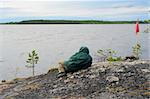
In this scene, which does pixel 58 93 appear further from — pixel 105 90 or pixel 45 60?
pixel 45 60

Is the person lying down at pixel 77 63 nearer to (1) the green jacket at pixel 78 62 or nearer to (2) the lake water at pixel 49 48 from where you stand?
(1) the green jacket at pixel 78 62

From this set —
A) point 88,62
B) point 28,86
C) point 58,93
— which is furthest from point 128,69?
point 28,86

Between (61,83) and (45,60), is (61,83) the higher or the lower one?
the higher one

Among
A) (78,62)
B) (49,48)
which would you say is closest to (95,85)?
(78,62)

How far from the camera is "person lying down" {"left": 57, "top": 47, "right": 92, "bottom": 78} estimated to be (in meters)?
11.3

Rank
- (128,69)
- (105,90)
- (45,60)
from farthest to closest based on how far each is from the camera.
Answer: (45,60)
(128,69)
(105,90)

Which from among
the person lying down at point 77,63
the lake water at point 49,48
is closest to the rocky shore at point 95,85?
the person lying down at point 77,63

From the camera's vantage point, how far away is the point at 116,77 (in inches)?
412

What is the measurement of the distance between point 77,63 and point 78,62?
0.05 metres

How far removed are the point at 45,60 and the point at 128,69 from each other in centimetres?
2219

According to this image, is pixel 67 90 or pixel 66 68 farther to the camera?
pixel 66 68

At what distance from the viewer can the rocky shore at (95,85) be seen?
381 inches

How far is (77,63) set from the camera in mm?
11398

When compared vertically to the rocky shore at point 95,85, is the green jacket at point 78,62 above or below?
above
